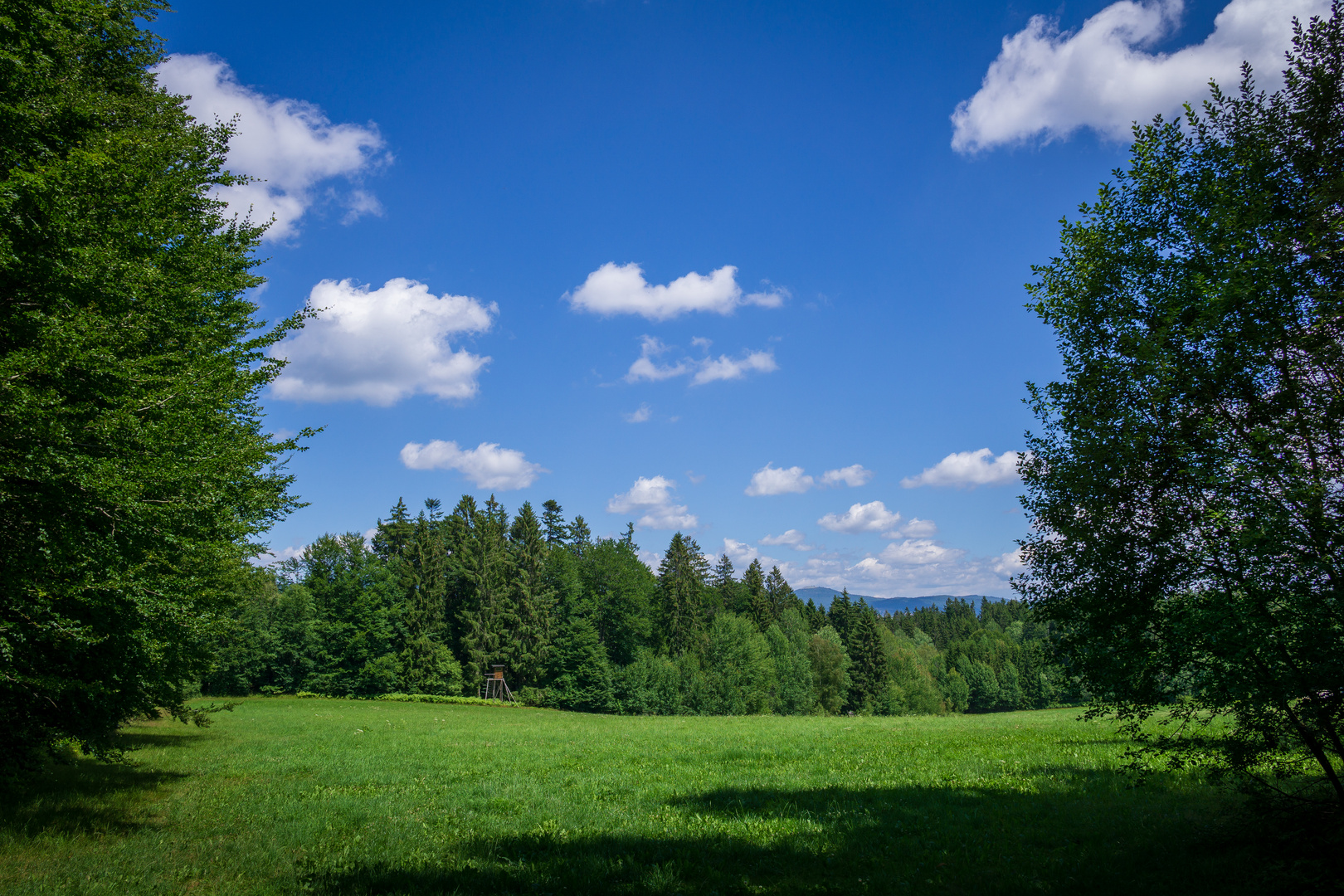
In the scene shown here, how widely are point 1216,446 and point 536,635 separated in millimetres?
68305

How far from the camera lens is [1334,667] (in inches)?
258

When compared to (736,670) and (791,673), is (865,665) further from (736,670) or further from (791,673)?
(736,670)

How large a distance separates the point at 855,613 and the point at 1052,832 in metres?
98.0

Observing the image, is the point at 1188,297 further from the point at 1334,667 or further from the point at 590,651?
the point at 590,651

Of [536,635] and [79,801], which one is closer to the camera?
[79,801]

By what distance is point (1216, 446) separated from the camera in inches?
307

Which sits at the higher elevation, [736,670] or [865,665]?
[736,670]

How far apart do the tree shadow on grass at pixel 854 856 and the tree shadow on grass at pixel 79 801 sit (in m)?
4.78

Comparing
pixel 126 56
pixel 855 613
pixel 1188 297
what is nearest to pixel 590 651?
pixel 855 613

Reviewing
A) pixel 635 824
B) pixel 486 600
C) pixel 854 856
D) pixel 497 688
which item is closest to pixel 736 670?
pixel 497 688

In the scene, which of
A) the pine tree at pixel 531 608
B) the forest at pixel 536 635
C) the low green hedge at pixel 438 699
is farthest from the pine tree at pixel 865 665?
the low green hedge at pixel 438 699

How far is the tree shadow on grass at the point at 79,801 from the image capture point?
10289 millimetres

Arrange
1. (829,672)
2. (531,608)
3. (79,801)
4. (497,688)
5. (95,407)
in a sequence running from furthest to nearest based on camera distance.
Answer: (829,672), (531,608), (497,688), (79,801), (95,407)

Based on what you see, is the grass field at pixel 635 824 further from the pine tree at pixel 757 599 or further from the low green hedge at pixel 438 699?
the pine tree at pixel 757 599
